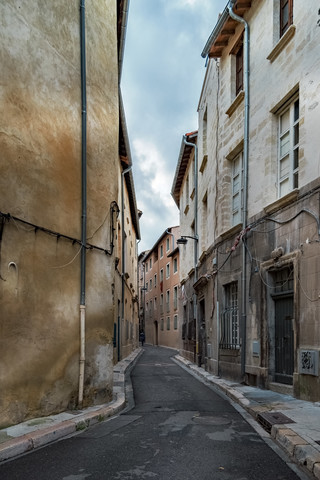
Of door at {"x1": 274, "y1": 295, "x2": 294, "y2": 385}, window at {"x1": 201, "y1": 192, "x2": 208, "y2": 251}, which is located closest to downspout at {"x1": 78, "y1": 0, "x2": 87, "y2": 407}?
door at {"x1": 274, "y1": 295, "x2": 294, "y2": 385}

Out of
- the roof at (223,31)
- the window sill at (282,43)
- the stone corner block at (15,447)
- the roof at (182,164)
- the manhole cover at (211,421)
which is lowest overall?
the manhole cover at (211,421)

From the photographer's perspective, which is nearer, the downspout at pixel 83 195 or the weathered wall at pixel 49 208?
the weathered wall at pixel 49 208

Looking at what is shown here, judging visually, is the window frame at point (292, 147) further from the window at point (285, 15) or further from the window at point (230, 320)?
the window at point (230, 320)

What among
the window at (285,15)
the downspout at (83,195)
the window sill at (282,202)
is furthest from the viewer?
the window at (285,15)

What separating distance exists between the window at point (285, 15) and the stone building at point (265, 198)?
2cm

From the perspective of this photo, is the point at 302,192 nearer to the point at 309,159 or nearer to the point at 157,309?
the point at 309,159

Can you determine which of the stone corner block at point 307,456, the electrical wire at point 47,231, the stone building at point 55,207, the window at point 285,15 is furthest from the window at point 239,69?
the stone corner block at point 307,456

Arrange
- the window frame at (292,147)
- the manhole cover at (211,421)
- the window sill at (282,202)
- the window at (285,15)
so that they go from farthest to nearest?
the window at (285,15)
the window frame at (292,147)
the window sill at (282,202)
the manhole cover at (211,421)

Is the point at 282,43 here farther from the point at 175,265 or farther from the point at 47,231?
the point at 175,265

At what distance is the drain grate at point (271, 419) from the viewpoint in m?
5.79

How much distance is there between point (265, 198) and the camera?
975 centimetres

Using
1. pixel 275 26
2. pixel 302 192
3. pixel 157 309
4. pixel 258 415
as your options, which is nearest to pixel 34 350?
pixel 258 415

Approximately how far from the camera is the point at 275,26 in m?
9.91

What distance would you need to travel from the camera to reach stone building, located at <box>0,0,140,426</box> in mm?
5895
